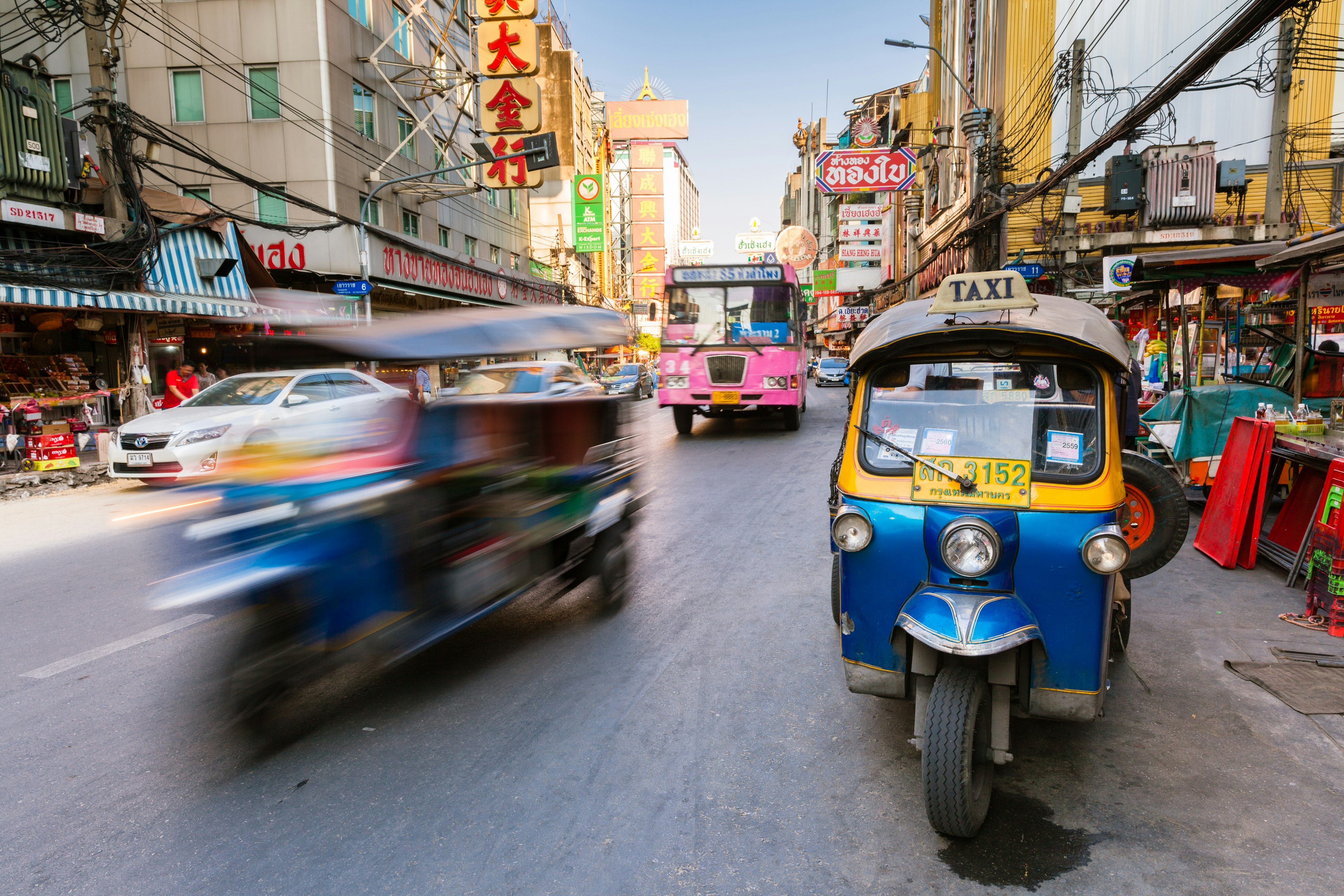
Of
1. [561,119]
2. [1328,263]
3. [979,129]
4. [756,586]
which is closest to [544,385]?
[756,586]

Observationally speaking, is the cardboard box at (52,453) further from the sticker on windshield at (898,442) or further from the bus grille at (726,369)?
the sticker on windshield at (898,442)

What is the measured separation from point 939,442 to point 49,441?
14257 millimetres

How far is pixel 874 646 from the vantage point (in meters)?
3.38

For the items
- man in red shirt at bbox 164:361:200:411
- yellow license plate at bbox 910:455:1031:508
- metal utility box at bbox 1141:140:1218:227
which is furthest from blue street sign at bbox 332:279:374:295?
metal utility box at bbox 1141:140:1218:227

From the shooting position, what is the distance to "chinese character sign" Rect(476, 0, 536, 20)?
76.5 feet

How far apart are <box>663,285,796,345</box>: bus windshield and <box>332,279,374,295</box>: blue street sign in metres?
8.00

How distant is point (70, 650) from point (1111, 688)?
6.16m

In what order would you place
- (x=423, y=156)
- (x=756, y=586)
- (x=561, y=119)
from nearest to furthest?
(x=756, y=586), (x=423, y=156), (x=561, y=119)

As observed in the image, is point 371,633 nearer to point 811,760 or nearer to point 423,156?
point 811,760

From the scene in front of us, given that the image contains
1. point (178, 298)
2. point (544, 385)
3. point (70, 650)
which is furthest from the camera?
point (178, 298)

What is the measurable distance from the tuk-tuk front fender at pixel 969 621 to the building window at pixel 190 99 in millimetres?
26042

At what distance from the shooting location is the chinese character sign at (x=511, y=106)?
2403 cm

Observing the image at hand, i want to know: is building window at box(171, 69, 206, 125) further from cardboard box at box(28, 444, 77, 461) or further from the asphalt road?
the asphalt road

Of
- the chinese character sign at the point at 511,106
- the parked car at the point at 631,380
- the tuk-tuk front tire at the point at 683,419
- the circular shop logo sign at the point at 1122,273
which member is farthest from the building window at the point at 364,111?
the circular shop logo sign at the point at 1122,273
